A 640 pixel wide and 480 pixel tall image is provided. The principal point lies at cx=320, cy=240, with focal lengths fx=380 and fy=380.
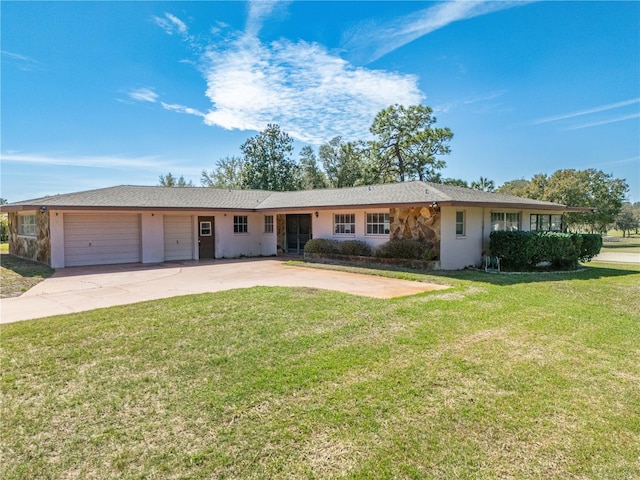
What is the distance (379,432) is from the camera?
131 inches

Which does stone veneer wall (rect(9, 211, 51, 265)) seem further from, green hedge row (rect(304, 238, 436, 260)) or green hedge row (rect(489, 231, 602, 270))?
green hedge row (rect(489, 231, 602, 270))

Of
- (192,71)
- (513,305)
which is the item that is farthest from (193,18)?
(513,305)

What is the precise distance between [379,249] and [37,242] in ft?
47.1

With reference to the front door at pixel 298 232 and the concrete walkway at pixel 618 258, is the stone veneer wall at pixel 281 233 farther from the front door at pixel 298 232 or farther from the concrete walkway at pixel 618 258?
the concrete walkway at pixel 618 258

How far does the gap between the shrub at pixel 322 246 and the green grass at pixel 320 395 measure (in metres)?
9.48

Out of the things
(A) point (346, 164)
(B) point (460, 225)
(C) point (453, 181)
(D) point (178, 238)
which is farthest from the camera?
(A) point (346, 164)

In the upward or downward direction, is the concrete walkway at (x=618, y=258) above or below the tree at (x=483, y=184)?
below

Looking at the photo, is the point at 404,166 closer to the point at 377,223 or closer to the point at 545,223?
the point at 545,223

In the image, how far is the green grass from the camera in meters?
2.95

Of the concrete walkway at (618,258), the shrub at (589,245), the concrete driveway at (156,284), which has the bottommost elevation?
the concrete walkway at (618,258)

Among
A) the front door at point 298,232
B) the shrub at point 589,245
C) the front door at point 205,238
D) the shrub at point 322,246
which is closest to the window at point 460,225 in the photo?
the shrub at point 322,246

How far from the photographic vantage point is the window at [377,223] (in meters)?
15.4

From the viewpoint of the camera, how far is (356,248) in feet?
52.1

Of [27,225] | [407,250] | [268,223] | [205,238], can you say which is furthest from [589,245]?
[27,225]
